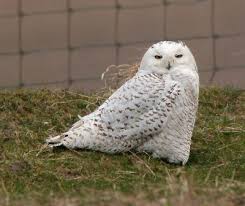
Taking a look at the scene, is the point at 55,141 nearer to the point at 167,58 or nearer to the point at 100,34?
the point at 167,58

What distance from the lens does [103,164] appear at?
18.6ft

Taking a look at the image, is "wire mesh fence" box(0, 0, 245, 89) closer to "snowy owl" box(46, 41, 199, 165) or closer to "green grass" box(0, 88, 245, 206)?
"green grass" box(0, 88, 245, 206)

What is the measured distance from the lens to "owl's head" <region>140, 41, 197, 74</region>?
5.71 metres

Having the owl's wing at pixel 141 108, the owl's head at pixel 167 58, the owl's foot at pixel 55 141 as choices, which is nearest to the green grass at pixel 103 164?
the owl's foot at pixel 55 141

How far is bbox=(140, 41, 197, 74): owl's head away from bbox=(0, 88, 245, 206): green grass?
0.42m

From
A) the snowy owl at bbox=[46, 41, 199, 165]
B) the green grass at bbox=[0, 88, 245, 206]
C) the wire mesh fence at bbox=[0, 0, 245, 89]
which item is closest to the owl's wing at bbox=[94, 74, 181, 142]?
the snowy owl at bbox=[46, 41, 199, 165]

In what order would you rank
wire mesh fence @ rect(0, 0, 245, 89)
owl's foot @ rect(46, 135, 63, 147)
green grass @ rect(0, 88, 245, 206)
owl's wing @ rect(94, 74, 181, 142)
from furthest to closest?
wire mesh fence @ rect(0, 0, 245, 89) < owl's foot @ rect(46, 135, 63, 147) < owl's wing @ rect(94, 74, 181, 142) < green grass @ rect(0, 88, 245, 206)

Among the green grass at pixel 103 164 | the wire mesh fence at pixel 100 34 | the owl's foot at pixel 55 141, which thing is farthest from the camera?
the wire mesh fence at pixel 100 34

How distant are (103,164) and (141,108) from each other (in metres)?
0.31

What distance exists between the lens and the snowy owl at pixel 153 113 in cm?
563

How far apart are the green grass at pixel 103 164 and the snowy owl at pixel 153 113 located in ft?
0.22

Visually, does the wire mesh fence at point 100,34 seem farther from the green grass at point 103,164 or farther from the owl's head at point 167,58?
the owl's head at point 167,58

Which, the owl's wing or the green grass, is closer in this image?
the green grass

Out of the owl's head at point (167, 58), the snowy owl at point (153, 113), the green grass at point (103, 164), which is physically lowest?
the green grass at point (103, 164)
